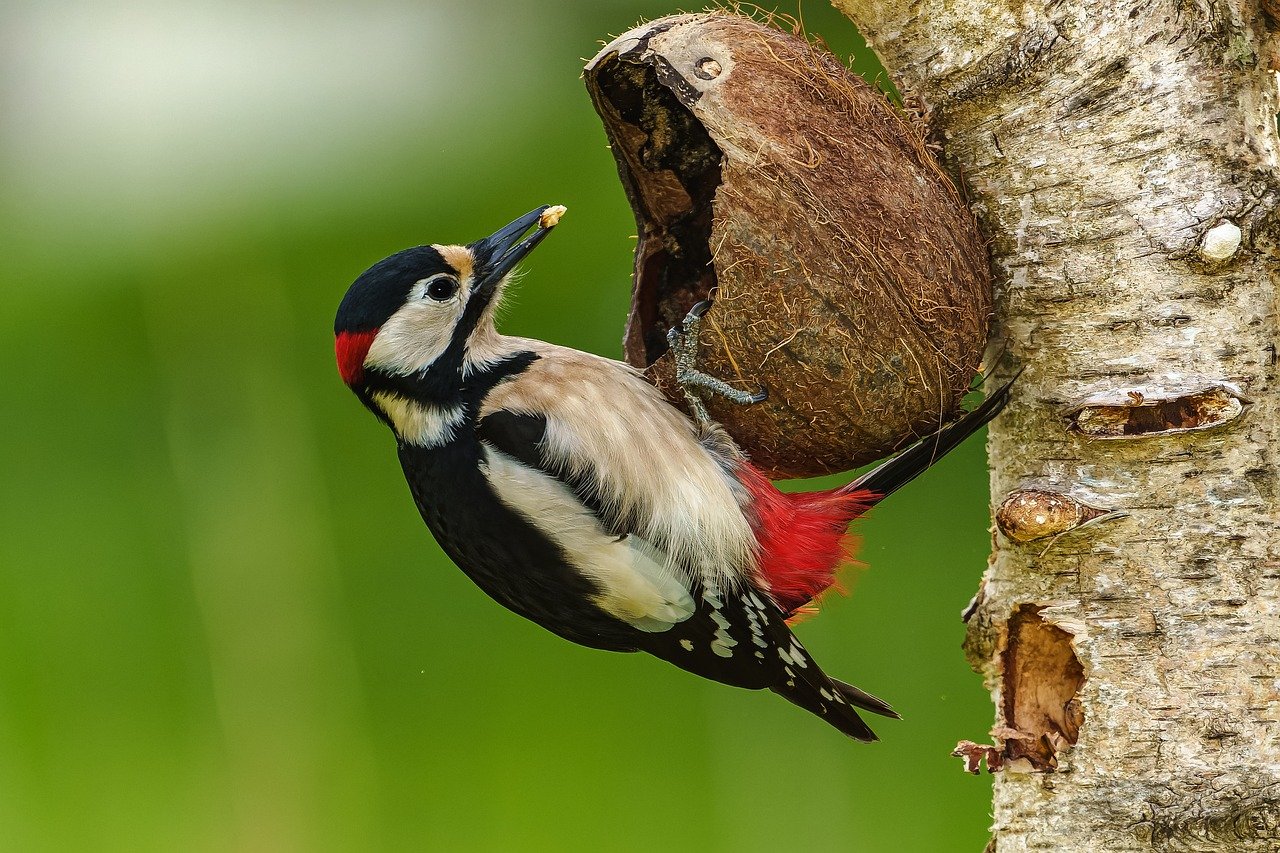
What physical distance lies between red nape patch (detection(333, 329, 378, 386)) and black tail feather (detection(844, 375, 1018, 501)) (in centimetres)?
82

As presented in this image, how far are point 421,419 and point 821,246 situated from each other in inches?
29.8

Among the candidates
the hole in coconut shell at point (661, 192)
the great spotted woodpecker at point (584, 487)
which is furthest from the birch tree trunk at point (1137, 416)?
the hole in coconut shell at point (661, 192)

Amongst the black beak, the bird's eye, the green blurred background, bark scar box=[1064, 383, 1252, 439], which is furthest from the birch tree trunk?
the green blurred background

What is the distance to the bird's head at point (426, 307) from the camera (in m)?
1.98

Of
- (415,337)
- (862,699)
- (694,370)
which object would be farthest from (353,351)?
(862,699)

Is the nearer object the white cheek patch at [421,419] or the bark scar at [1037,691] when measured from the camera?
the bark scar at [1037,691]

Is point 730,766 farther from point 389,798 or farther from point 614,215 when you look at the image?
point 614,215

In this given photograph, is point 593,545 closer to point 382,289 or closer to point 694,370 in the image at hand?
point 694,370

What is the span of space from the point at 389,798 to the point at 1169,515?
2.42 metres

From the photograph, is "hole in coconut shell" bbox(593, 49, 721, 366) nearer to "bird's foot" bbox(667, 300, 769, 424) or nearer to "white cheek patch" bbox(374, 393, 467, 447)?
"bird's foot" bbox(667, 300, 769, 424)

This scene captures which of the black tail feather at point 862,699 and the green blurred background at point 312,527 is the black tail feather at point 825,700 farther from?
the green blurred background at point 312,527

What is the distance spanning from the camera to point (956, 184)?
1.82 metres

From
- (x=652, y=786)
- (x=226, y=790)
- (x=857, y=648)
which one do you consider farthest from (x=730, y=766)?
(x=226, y=790)

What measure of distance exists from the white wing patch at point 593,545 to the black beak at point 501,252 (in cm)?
29
